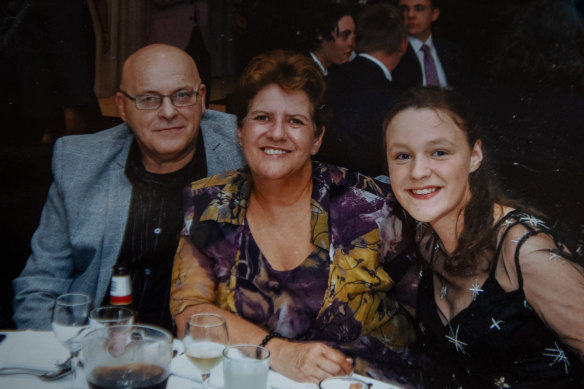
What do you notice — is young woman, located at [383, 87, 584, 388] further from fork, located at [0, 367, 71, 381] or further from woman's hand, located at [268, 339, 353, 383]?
fork, located at [0, 367, 71, 381]

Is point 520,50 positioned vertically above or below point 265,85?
above

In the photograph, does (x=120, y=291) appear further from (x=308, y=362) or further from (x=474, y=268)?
(x=474, y=268)

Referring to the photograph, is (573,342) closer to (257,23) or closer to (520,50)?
(520,50)

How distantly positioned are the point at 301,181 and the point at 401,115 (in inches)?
18.7

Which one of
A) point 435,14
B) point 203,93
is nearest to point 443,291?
point 435,14

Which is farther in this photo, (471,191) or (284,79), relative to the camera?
(284,79)

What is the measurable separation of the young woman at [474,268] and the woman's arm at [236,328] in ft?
1.48

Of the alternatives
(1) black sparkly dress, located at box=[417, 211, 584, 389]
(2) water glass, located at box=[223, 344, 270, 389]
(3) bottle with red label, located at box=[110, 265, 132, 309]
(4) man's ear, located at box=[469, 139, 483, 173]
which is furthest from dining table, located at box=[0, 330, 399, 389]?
(4) man's ear, located at box=[469, 139, 483, 173]

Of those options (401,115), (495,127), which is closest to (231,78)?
(401,115)

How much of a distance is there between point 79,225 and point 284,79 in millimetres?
1012

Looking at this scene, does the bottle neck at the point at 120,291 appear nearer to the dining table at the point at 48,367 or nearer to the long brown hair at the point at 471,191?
the dining table at the point at 48,367

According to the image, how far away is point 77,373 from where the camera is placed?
1441mm

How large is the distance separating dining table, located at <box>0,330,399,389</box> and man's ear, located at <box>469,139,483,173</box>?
91 centimetres

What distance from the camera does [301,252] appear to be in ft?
7.13
